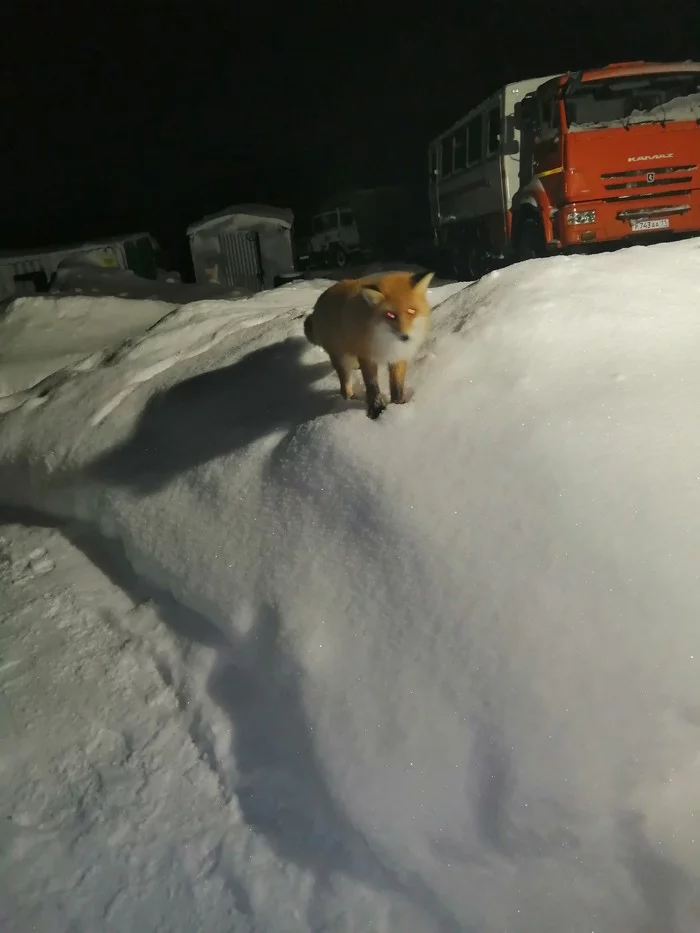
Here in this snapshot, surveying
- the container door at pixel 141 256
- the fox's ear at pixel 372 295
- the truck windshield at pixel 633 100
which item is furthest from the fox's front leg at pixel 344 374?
the container door at pixel 141 256

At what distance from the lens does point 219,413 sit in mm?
2361

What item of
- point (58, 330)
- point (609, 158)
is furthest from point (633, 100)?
point (58, 330)

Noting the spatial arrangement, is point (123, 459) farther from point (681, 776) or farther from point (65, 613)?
point (681, 776)

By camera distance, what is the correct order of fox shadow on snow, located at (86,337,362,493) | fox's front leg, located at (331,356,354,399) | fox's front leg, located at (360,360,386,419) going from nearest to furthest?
fox's front leg, located at (360,360,386,419), fox's front leg, located at (331,356,354,399), fox shadow on snow, located at (86,337,362,493)

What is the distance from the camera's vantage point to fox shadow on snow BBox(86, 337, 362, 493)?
2168 mm

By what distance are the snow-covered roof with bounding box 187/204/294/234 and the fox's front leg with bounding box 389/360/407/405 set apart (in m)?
3.69

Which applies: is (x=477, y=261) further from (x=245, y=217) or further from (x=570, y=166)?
(x=245, y=217)

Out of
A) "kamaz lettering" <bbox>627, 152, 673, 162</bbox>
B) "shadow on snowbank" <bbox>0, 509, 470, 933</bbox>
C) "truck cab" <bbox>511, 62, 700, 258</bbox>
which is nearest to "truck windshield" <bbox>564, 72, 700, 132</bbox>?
"truck cab" <bbox>511, 62, 700, 258</bbox>

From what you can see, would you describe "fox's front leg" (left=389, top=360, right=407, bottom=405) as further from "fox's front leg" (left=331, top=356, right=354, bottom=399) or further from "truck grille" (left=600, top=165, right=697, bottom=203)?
"truck grille" (left=600, top=165, right=697, bottom=203)

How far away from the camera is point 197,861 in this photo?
137cm

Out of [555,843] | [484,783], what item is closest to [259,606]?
[484,783]

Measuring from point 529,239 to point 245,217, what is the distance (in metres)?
2.30

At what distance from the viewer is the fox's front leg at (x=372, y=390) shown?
1.85 meters

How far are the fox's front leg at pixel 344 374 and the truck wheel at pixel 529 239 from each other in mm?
2594
